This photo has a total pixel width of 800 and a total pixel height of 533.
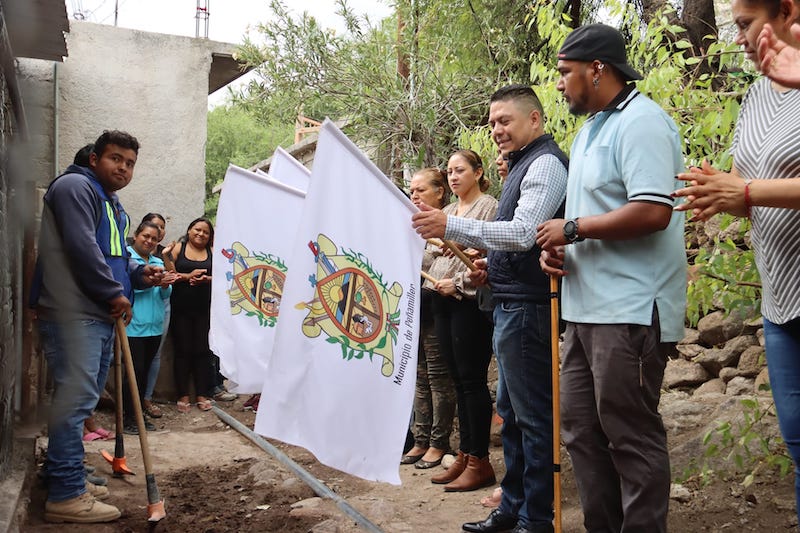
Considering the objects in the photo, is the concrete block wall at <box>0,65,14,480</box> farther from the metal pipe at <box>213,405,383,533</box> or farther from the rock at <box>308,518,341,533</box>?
the rock at <box>308,518,341,533</box>

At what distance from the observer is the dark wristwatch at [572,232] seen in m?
2.82

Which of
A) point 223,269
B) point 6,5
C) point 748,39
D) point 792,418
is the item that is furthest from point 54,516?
point 748,39

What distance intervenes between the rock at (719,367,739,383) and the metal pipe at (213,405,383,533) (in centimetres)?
281

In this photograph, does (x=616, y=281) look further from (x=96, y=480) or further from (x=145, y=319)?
(x=145, y=319)

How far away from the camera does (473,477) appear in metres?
4.62

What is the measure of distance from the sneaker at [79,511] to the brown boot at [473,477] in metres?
1.99

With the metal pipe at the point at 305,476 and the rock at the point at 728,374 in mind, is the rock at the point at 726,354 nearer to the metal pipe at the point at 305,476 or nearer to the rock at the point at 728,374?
the rock at the point at 728,374

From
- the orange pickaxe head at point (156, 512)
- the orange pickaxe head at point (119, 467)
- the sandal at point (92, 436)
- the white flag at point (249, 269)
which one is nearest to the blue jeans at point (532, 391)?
the orange pickaxe head at point (156, 512)

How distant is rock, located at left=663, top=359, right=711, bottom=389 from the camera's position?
18.0ft

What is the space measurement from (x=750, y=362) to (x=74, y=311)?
433cm

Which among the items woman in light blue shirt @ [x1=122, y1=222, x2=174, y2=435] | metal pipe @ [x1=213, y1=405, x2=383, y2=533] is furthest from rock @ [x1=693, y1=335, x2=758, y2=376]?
woman in light blue shirt @ [x1=122, y1=222, x2=174, y2=435]

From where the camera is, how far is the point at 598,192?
283 centimetres

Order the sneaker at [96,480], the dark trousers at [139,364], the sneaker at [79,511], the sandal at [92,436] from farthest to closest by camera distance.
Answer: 1. the dark trousers at [139,364]
2. the sandal at [92,436]
3. the sneaker at [96,480]
4. the sneaker at [79,511]

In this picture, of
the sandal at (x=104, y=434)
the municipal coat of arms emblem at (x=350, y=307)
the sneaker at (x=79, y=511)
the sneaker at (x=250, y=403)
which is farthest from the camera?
the sneaker at (x=250, y=403)
